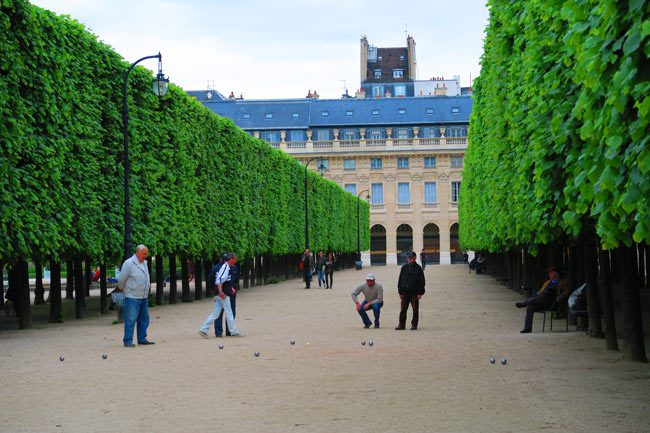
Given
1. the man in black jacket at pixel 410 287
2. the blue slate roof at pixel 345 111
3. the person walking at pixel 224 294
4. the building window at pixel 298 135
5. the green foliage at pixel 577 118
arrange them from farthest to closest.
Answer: the building window at pixel 298 135 < the blue slate roof at pixel 345 111 < the man in black jacket at pixel 410 287 < the person walking at pixel 224 294 < the green foliage at pixel 577 118

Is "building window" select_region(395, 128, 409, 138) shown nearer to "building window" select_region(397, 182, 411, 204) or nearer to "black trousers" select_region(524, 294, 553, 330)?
"building window" select_region(397, 182, 411, 204)

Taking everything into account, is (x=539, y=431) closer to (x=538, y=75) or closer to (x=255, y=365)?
(x=255, y=365)

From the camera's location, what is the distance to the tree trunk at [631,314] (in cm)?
1409

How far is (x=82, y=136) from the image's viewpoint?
24.9 meters

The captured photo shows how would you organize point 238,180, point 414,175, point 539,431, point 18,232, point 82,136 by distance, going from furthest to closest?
point 414,175 → point 238,180 → point 82,136 → point 18,232 → point 539,431

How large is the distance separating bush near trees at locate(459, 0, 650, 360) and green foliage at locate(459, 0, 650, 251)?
0.02 m

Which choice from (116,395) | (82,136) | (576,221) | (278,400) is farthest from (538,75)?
(82,136)

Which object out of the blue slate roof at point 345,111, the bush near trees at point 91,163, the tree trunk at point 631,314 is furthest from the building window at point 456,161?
the tree trunk at point 631,314

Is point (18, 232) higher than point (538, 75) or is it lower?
lower

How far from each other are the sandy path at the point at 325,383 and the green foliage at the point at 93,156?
138 inches

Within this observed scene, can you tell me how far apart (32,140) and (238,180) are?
813 inches

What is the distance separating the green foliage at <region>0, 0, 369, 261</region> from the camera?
21.1 metres

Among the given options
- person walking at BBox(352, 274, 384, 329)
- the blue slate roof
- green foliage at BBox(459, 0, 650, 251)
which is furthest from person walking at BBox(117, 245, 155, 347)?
the blue slate roof

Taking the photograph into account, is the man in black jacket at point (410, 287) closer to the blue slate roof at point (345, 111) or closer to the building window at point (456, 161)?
the blue slate roof at point (345, 111)
